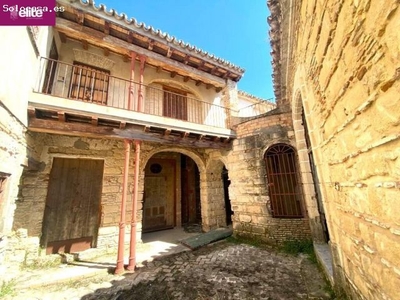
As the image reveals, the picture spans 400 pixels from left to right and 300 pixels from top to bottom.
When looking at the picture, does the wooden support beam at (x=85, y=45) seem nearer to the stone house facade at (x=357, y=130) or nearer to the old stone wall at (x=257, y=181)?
the old stone wall at (x=257, y=181)

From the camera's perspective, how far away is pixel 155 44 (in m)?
6.15

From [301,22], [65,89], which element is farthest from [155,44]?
[301,22]

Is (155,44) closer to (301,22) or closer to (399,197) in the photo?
(301,22)

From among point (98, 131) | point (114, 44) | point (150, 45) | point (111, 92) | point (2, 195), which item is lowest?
point (2, 195)

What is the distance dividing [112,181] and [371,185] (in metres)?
6.37

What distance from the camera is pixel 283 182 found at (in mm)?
5887

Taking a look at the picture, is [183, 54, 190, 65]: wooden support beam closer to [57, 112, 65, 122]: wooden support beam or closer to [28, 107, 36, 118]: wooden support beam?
[57, 112, 65, 122]: wooden support beam

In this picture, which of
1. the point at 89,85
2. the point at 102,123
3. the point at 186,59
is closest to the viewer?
the point at 102,123

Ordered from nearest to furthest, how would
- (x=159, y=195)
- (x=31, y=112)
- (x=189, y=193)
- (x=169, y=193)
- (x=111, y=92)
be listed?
(x=31, y=112) < (x=111, y=92) < (x=159, y=195) < (x=169, y=193) < (x=189, y=193)

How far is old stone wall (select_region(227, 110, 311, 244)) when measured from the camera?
18.3 ft

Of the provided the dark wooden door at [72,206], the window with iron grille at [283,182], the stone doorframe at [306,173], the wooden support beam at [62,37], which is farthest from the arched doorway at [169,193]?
the stone doorframe at [306,173]

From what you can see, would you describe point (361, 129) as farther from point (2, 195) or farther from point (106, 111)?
point (2, 195)

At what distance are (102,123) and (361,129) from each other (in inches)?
208

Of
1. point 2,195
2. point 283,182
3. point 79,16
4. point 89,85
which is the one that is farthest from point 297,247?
point 79,16
